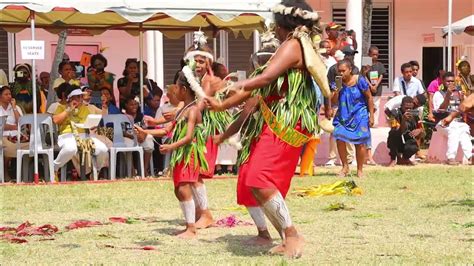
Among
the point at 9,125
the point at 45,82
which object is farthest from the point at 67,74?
the point at 45,82

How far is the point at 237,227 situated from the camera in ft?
29.4

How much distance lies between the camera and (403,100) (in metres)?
17.0

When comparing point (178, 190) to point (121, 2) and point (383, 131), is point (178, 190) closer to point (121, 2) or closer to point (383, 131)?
point (121, 2)

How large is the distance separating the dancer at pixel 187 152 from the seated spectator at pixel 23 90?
6776 millimetres

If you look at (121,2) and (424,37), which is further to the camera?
(424,37)

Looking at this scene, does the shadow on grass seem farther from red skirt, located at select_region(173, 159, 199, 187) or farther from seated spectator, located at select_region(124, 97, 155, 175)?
seated spectator, located at select_region(124, 97, 155, 175)

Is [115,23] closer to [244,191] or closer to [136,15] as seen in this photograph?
[136,15]

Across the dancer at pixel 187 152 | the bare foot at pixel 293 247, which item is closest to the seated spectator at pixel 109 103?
the dancer at pixel 187 152

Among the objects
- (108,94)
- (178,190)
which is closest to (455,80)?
(108,94)

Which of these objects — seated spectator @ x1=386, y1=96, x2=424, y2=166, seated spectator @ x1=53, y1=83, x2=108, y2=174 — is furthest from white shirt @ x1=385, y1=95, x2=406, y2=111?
seated spectator @ x1=53, y1=83, x2=108, y2=174

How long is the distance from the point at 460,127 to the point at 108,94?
5786 mm

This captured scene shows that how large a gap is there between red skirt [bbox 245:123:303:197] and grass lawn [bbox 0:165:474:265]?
0.52m

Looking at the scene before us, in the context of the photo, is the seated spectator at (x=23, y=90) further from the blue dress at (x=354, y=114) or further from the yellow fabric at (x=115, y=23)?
the blue dress at (x=354, y=114)

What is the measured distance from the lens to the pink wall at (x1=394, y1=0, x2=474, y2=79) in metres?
27.1
